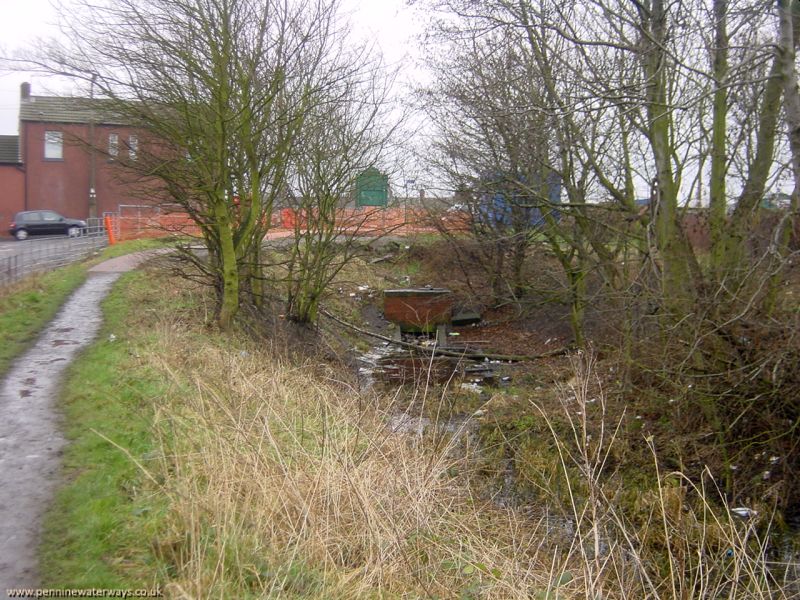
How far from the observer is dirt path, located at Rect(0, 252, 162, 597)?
4.77 metres

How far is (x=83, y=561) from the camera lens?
4.64 m

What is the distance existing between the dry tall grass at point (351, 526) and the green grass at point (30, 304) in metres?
4.88

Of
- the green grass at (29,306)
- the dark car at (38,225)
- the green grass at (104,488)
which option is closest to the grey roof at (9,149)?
the dark car at (38,225)

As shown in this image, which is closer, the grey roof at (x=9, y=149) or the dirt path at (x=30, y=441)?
the dirt path at (x=30, y=441)

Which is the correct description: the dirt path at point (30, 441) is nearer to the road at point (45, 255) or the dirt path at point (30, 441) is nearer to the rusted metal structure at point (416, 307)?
the road at point (45, 255)

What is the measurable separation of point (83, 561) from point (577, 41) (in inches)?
343

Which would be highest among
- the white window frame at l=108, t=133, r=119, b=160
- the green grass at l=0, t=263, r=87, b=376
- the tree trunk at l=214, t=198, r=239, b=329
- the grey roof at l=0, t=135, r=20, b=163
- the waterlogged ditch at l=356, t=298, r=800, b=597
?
the grey roof at l=0, t=135, r=20, b=163

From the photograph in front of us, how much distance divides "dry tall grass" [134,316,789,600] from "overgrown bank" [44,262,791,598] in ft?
0.06

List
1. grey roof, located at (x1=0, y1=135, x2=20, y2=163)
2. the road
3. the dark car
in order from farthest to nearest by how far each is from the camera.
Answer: grey roof, located at (x1=0, y1=135, x2=20, y2=163)
the dark car
the road

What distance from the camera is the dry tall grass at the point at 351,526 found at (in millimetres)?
4820

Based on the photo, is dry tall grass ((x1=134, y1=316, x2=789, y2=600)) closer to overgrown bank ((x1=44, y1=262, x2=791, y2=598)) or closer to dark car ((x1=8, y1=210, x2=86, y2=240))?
overgrown bank ((x1=44, y1=262, x2=791, y2=598))

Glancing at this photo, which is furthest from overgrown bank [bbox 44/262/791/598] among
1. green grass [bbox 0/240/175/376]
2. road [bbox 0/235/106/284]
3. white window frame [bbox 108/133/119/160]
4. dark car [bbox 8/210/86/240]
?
dark car [bbox 8/210/86/240]

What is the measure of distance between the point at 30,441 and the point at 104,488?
64.0 inches

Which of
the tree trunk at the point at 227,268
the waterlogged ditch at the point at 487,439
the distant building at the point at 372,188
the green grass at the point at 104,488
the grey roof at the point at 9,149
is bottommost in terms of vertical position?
→ the waterlogged ditch at the point at 487,439
